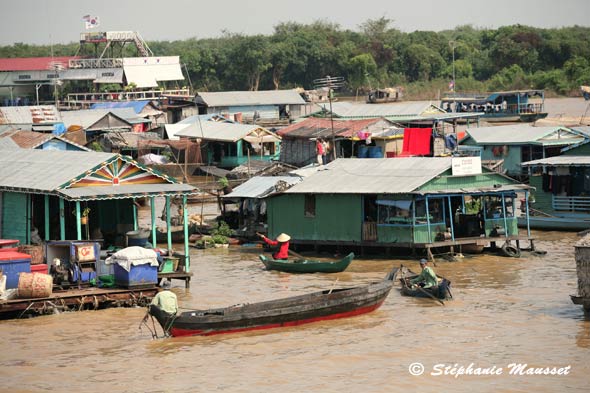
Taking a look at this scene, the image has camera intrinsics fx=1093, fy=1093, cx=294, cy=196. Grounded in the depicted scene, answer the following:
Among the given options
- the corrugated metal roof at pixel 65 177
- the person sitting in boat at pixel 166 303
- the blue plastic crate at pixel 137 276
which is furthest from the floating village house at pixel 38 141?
the person sitting in boat at pixel 166 303

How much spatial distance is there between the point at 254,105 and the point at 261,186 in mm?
28326

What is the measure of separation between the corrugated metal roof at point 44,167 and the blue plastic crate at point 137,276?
248 centimetres

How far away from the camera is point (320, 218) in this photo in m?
28.1

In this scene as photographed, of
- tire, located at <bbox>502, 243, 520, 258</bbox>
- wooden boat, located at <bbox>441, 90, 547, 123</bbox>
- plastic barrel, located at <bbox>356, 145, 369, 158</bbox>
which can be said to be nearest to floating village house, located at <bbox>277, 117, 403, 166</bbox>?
plastic barrel, located at <bbox>356, 145, 369, 158</bbox>

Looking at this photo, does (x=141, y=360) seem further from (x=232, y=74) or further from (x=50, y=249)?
(x=232, y=74)

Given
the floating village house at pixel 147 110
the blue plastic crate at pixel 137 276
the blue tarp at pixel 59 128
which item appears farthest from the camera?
the floating village house at pixel 147 110

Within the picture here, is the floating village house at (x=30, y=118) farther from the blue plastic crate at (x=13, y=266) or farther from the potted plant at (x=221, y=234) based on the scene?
the blue plastic crate at (x=13, y=266)

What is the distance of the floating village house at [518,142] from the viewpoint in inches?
1490

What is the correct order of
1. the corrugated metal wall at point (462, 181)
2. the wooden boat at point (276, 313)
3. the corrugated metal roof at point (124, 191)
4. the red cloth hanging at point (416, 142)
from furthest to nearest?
the red cloth hanging at point (416, 142) → the corrugated metal wall at point (462, 181) → the corrugated metal roof at point (124, 191) → the wooden boat at point (276, 313)

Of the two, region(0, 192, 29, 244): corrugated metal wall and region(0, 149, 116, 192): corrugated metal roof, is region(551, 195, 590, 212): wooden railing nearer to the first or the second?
region(0, 149, 116, 192): corrugated metal roof

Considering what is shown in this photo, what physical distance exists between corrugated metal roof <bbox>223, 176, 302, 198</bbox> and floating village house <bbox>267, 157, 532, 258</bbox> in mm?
734

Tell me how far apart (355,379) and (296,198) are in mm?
12644

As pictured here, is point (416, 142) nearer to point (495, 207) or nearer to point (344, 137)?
point (344, 137)

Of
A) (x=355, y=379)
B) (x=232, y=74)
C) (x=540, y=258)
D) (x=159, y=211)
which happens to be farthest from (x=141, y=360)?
(x=232, y=74)
